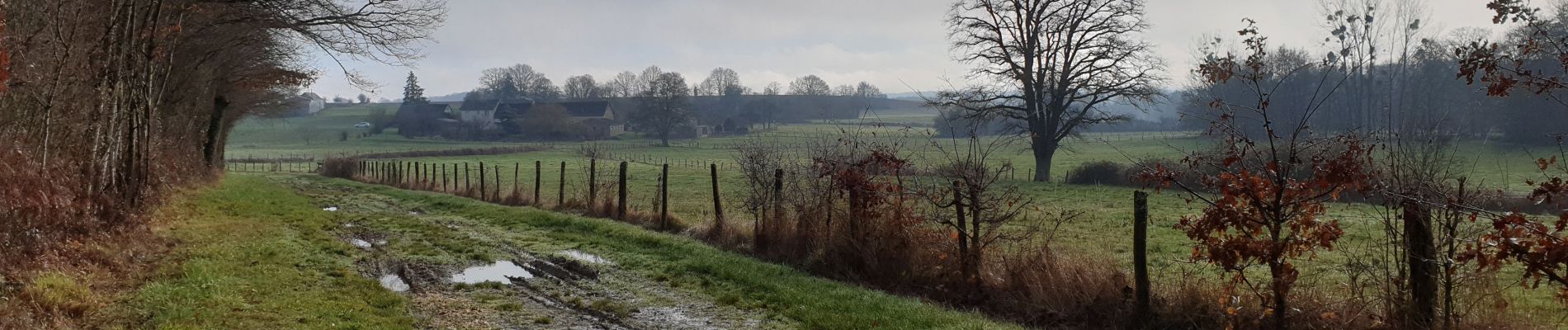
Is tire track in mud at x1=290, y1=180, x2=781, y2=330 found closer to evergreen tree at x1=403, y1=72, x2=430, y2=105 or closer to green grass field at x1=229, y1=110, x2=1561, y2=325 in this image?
green grass field at x1=229, y1=110, x2=1561, y2=325

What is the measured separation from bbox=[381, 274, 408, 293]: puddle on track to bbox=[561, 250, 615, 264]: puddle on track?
216cm

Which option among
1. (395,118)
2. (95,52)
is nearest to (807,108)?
(395,118)

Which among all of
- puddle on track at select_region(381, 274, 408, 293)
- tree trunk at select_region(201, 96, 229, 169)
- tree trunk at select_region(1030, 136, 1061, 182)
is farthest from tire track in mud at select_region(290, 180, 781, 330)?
tree trunk at select_region(1030, 136, 1061, 182)

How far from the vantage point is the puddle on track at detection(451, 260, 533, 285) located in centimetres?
980

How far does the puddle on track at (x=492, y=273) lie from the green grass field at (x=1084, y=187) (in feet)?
12.2

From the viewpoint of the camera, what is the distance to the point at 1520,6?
517 centimetres

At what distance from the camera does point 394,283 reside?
9.49m

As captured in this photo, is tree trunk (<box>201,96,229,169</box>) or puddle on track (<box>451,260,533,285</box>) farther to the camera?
tree trunk (<box>201,96,229,169</box>)

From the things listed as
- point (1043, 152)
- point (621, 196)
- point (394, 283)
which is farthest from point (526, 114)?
point (394, 283)

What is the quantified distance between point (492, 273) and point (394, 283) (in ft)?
3.81

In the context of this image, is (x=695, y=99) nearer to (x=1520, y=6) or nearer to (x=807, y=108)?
(x=807, y=108)

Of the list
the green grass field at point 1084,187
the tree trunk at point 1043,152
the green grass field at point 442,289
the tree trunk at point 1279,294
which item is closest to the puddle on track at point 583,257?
the green grass field at point 442,289

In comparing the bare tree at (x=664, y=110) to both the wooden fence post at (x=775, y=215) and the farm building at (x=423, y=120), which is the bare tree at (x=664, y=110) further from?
the wooden fence post at (x=775, y=215)

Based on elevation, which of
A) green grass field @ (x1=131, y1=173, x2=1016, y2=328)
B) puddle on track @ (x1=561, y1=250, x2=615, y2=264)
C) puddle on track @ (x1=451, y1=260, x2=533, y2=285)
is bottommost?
puddle on track @ (x1=451, y1=260, x2=533, y2=285)
